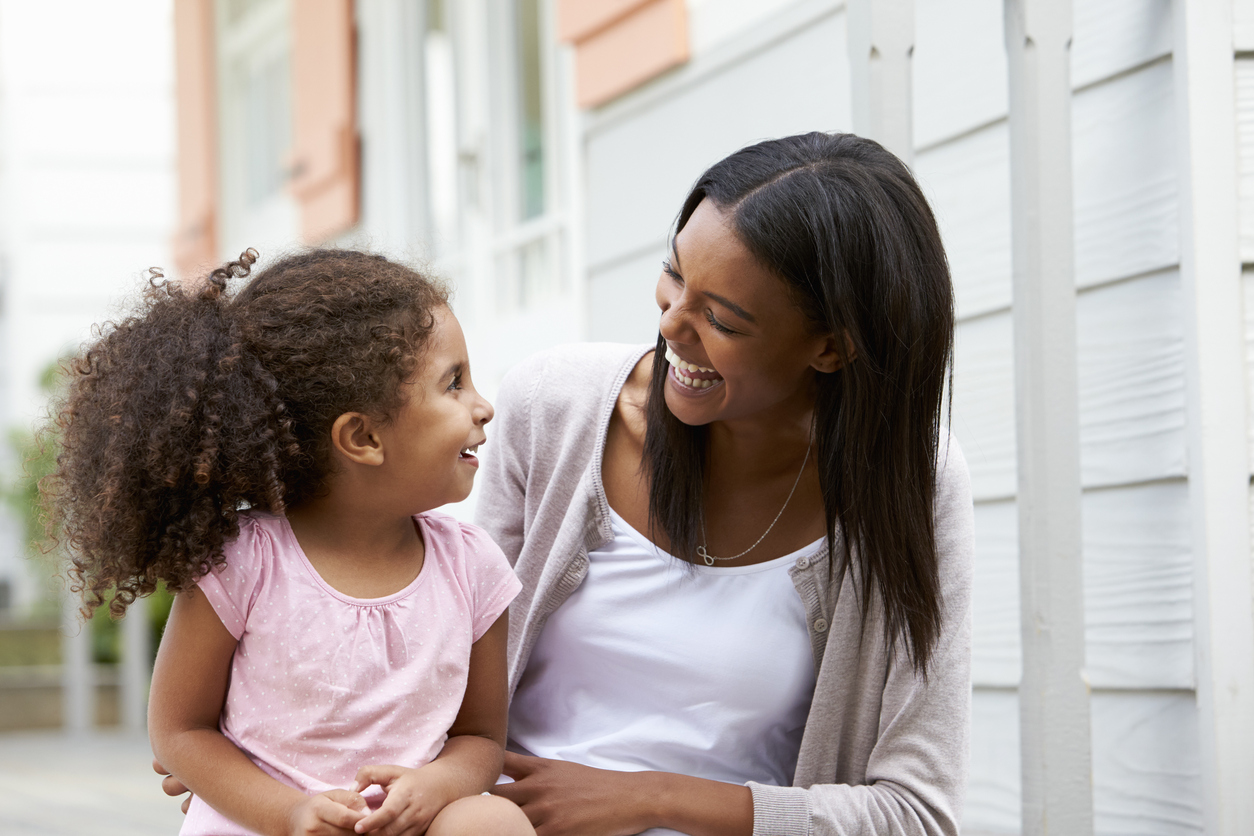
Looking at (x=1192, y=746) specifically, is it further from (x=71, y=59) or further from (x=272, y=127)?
(x=71, y=59)

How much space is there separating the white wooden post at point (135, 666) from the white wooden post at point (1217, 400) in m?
6.58

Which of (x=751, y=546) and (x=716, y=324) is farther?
(x=751, y=546)

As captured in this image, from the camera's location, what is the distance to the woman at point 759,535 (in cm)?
132

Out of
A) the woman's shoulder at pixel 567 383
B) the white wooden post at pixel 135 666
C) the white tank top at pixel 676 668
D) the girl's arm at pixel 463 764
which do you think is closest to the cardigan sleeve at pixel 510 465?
the woman's shoulder at pixel 567 383

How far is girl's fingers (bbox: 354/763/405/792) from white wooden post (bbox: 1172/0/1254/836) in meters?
1.05

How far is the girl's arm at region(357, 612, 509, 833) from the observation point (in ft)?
3.68

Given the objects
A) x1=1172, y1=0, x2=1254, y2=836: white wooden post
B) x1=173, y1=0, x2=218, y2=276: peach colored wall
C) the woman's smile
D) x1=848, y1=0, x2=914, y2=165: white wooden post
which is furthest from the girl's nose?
x1=173, y1=0, x2=218, y2=276: peach colored wall

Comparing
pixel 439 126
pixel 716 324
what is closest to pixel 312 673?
pixel 716 324

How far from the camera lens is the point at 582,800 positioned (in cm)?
131

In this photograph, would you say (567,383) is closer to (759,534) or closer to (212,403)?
(759,534)

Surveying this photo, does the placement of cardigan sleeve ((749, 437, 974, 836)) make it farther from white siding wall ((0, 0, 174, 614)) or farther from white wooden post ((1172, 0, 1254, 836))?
white siding wall ((0, 0, 174, 614))

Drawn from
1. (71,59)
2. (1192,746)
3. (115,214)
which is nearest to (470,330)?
(1192,746)

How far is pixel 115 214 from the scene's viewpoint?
1019 centimetres

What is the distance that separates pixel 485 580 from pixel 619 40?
168 cm
